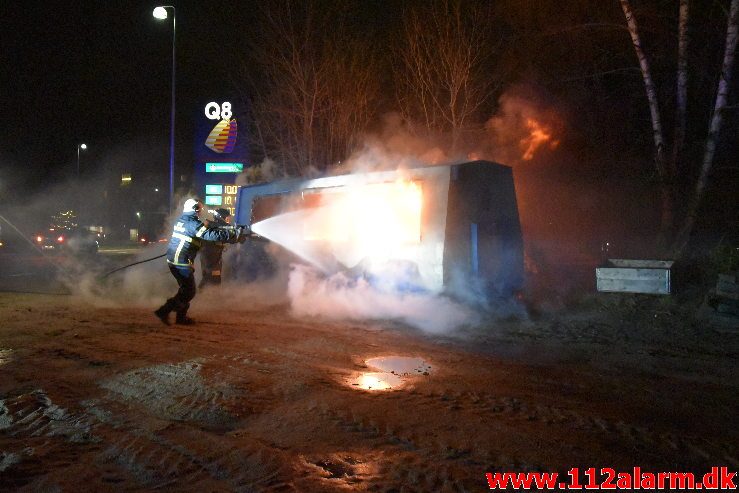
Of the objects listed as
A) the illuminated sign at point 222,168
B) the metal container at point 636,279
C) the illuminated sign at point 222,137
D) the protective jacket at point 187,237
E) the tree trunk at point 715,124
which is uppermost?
the illuminated sign at point 222,137

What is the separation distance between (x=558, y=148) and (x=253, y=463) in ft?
43.8

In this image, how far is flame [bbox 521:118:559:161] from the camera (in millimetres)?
14289

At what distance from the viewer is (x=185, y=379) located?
16.3ft

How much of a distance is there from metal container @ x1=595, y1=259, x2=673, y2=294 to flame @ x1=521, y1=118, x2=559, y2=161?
6389 mm

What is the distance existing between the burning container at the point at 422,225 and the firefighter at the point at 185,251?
9.23 ft

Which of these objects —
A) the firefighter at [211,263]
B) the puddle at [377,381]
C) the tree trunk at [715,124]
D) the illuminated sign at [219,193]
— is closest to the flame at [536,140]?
A: the tree trunk at [715,124]

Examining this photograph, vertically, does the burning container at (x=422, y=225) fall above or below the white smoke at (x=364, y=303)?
above

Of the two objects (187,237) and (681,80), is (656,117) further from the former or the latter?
(187,237)

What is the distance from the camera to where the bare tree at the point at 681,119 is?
32.8 ft

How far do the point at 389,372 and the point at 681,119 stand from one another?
9.71m

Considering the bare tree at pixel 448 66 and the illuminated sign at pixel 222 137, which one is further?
the illuminated sign at pixel 222 137

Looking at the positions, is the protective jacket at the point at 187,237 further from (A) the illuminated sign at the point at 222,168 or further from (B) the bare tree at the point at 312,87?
(A) the illuminated sign at the point at 222,168

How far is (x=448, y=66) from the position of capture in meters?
15.2

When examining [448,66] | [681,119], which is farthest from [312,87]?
[681,119]
